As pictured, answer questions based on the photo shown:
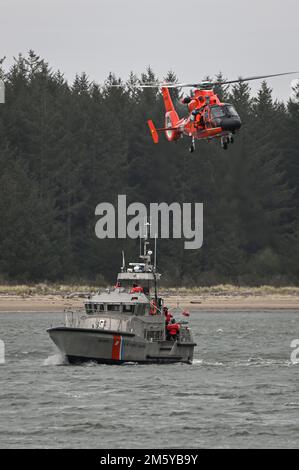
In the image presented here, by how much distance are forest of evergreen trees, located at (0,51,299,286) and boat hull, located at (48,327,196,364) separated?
1878 inches

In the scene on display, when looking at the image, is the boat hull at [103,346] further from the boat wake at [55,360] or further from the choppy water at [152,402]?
the boat wake at [55,360]

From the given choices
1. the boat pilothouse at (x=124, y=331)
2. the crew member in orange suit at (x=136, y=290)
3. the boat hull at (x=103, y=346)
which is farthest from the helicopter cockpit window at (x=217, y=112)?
the boat hull at (x=103, y=346)

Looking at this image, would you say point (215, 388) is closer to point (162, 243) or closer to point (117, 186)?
point (162, 243)

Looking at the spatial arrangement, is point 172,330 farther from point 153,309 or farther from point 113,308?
point 113,308

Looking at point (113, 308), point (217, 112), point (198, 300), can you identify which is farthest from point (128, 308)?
point (198, 300)

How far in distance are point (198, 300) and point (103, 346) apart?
49.0m

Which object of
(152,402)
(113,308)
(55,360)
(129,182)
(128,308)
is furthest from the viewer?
(129,182)

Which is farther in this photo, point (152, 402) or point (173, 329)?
point (173, 329)

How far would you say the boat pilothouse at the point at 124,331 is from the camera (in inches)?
2016

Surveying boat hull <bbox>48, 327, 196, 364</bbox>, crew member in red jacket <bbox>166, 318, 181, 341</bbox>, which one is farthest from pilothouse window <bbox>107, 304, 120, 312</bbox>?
crew member in red jacket <bbox>166, 318, 181, 341</bbox>

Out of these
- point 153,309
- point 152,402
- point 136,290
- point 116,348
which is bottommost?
point 152,402

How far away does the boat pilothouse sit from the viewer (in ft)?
168

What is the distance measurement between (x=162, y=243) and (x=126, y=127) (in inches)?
765

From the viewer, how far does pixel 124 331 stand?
168ft
